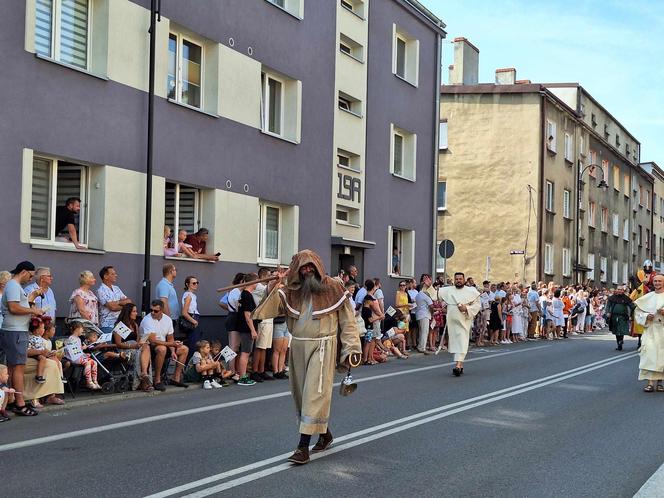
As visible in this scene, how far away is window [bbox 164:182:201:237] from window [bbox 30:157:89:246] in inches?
92.9

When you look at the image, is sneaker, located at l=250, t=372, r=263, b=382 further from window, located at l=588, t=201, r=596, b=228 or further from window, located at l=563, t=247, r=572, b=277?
window, located at l=588, t=201, r=596, b=228

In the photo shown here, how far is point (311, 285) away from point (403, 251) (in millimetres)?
19776

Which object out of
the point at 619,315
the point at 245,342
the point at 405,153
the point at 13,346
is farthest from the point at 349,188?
the point at 13,346

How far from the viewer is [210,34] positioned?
59.7 ft

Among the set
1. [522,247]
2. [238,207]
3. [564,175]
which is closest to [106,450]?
[238,207]

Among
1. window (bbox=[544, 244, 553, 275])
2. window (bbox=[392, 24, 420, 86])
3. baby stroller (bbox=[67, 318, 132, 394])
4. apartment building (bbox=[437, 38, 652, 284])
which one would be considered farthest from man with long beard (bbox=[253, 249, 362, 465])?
window (bbox=[544, 244, 553, 275])

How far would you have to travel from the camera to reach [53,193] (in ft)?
47.8

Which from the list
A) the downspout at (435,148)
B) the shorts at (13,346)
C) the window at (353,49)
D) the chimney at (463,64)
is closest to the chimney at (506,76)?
the chimney at (463,64)

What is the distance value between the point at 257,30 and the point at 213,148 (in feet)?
10.8

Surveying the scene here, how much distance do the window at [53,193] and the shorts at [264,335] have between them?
3.42 meters

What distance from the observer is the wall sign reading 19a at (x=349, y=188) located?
76.9 feet

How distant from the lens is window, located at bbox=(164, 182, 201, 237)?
57.7 feet

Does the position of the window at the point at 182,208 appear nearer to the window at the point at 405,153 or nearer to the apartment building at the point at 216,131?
the apartment building at the point at 216,131

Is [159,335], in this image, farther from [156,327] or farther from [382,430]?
[382,430]
